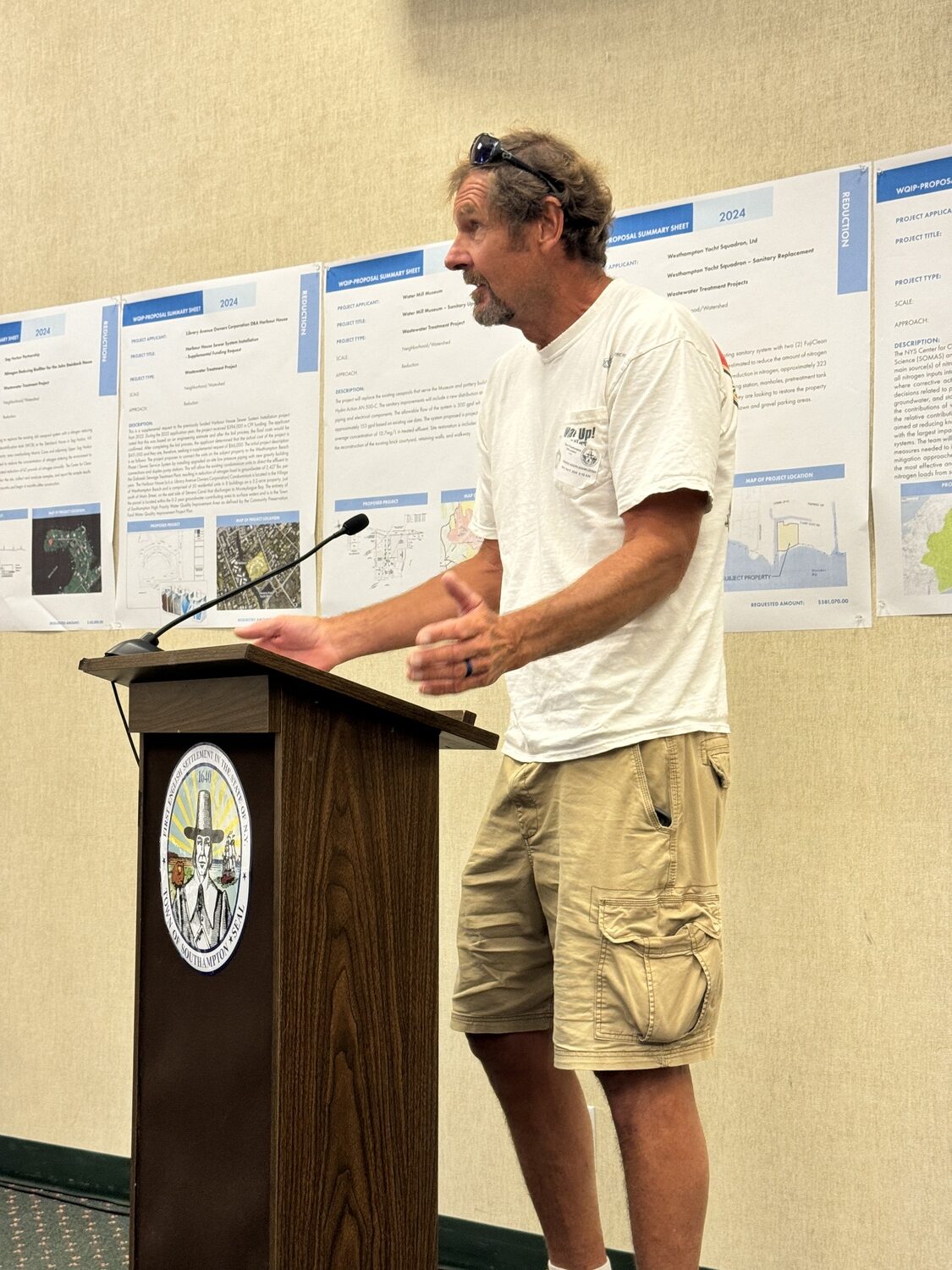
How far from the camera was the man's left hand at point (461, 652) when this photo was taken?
4.58 ft

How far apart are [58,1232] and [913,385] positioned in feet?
7.53

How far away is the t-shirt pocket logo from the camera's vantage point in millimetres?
1771

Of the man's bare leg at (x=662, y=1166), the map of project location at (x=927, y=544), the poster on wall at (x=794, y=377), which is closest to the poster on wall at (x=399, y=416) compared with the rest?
the poster on wall at (x=794, y=377)

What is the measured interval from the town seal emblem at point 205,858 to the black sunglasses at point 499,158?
98 centimetres

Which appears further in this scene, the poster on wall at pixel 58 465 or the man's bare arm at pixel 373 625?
the poster on wall at pixel 58 465

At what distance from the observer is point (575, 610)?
1.58 metres

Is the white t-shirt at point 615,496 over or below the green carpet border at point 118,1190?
over

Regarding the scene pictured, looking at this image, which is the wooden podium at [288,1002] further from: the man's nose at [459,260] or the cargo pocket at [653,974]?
the man's nose at [459,260]

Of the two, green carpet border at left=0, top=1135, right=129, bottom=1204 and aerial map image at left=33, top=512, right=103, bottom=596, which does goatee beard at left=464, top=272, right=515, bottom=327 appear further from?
green carpet border at left=0, top=1135, right=129, bottom=1204

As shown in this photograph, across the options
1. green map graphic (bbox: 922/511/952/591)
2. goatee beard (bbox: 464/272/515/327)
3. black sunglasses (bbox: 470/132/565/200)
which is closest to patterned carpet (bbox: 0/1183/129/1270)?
goatee beard (bbox: 464/272/515/327)

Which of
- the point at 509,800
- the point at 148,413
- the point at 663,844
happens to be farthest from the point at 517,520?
the point at 148,413

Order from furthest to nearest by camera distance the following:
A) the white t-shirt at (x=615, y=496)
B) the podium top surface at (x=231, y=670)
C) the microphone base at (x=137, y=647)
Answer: the white t-shirt at (x=615, y=496), the microphone base at (x=137, y=647), the podium top surface at (x=231, y=670)

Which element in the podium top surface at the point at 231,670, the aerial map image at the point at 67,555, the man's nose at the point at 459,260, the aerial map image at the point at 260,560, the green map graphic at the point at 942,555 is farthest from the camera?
the aerial map image at the point at 67,555

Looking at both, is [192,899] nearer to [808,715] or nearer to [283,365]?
[808,715]
